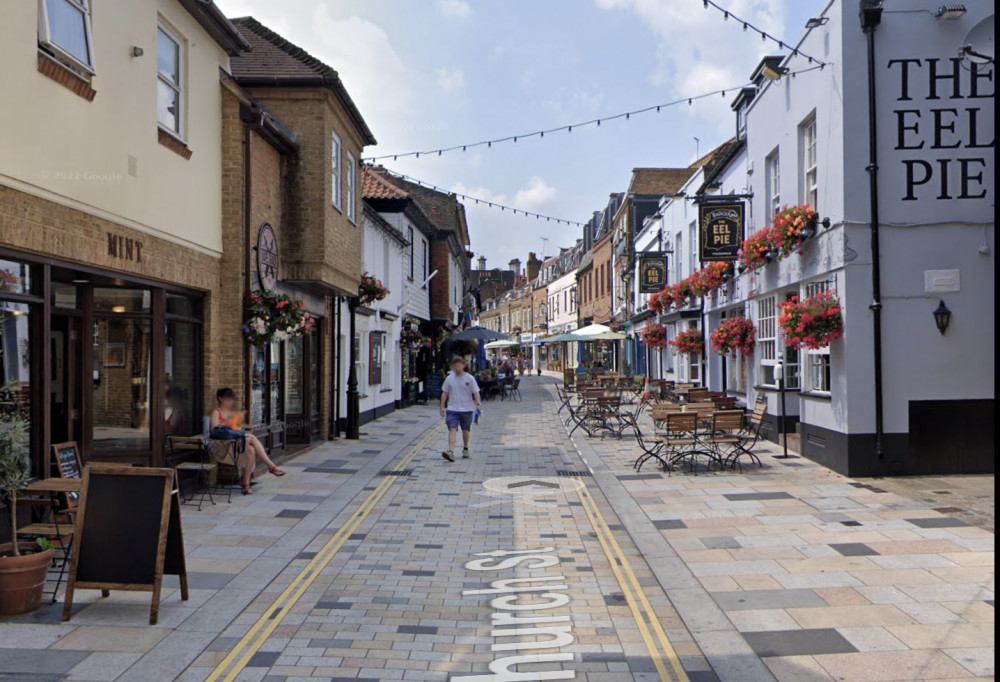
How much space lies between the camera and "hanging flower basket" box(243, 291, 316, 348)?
1128 centimetres

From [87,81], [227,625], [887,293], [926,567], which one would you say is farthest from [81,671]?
[887,293]

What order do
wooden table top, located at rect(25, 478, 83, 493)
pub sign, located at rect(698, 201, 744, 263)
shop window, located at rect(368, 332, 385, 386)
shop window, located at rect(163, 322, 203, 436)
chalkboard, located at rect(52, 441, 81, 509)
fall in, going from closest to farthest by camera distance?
wooden table top, located at rect(25, 478, 83, 493), chalkboard, located at rect(52, 441, 81, 509), shop window, located at rect(163, 322, 203, 436), pub sign, located at rect(698, 201, 744, 263), shop window, located at rect(368, 332, 385, 386)

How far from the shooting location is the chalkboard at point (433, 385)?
30.0 meters

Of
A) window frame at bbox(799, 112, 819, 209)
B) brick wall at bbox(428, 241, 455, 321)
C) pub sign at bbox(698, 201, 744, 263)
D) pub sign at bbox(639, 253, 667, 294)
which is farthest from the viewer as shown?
brick wall at bbox(428, 241, 455, 321)

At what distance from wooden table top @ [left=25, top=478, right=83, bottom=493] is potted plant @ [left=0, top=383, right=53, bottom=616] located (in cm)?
39

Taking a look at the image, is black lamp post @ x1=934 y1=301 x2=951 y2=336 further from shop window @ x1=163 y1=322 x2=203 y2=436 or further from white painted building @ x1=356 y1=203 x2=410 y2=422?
white painted building @ x1=356 y1=203 x2=410 y2=422

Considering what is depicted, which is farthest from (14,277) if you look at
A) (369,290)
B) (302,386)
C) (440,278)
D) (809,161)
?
(440,278)

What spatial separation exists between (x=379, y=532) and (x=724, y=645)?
13.8 ft

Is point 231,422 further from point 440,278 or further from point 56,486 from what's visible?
point 440,278

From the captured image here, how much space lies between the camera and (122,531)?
5.51 meters

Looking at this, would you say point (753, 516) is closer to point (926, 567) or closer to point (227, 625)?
point (926, 567)

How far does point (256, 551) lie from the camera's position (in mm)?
7430

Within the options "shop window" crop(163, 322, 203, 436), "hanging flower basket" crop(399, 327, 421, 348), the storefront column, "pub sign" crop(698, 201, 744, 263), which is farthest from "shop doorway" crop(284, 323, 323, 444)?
"hanging flower basket" crop(399, 327, 421, 348)

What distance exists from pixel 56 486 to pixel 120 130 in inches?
145
